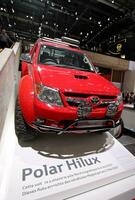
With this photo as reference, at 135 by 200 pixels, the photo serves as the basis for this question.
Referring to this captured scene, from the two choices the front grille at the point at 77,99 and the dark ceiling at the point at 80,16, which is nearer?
the front grille at the point at 77,99

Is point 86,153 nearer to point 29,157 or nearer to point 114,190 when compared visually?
point 114,190

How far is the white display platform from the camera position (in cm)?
143

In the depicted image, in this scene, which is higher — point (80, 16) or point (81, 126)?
point (80, 16)

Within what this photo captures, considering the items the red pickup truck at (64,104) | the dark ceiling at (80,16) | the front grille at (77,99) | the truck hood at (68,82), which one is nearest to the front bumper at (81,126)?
the red pickup truck at (64,104)

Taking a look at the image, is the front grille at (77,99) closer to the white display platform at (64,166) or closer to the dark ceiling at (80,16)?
the white display platform at (64,166)

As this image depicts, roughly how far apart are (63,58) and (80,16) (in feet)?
27.4

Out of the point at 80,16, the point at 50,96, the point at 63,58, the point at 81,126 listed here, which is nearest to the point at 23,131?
the point at 50,96

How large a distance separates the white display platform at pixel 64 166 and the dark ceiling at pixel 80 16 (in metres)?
7.77

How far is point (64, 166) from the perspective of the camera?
1.72m

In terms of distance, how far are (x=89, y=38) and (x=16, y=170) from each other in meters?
14.5

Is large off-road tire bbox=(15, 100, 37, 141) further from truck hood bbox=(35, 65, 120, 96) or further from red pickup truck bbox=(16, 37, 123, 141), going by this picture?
truck hood bbox=(35, 65, 120, 96)

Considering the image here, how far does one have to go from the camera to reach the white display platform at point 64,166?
4.69 feet

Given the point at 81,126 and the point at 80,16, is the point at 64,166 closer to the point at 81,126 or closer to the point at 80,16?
the point at 81,126

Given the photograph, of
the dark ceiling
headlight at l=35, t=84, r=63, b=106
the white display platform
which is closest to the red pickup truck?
headlight at l=35, t=84, r=63, b=106
